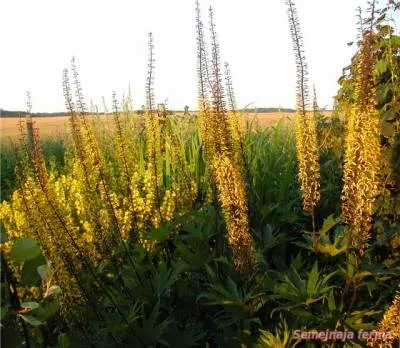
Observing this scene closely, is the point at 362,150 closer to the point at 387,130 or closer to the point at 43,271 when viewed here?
the point at 387,130

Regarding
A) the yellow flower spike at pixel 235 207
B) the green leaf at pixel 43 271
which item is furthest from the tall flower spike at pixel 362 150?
the green leaf at pixel 43 271

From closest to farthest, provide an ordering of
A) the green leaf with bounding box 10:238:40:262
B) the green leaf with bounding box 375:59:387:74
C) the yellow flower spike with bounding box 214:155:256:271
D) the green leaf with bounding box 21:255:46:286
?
1. the green leaf with bounding box 10:238:40:262
2. the green leaf with bounding box 21:255:46:286
3. the yellow flower spike with bounding box 214:155:256:271
4. the green leaf with bounding box 375:59:387:74

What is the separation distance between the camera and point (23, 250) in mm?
1501

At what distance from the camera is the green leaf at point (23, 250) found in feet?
4.91

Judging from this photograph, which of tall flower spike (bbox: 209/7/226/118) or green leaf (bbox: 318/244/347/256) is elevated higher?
tall flower spike (bbox: 209/7/226/118)

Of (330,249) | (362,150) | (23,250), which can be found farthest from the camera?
(330,249)

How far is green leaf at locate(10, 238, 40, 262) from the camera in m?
1.50

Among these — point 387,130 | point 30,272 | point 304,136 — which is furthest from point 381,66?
point 30,272

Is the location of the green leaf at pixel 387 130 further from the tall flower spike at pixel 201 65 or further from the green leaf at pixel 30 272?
the green leaf at pixel 30 272

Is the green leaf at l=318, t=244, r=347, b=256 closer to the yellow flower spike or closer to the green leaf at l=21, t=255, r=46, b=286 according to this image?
→ the yellow flower spike

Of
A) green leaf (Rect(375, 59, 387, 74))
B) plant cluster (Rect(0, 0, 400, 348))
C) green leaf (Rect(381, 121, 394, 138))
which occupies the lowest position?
plant cluster (Rect(0, 0, 400, 348))

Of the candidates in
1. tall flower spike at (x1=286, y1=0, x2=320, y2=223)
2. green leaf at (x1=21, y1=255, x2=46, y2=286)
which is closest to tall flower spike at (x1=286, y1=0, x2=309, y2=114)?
tall flower spike at (x1=286, y1=0, x2=320, y2=223)

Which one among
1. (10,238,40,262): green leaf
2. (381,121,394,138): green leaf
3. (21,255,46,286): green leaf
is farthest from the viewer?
(381,121,394,138): green leaf

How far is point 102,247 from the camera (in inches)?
172
